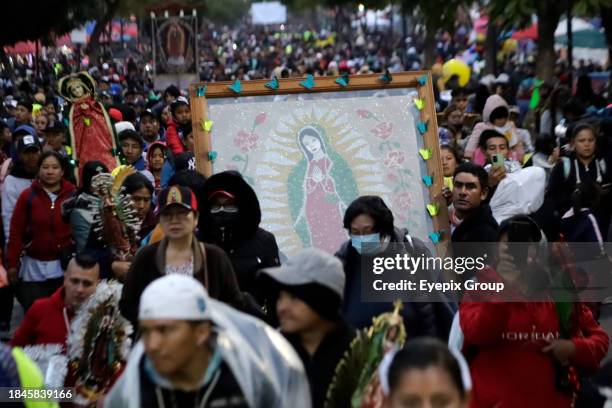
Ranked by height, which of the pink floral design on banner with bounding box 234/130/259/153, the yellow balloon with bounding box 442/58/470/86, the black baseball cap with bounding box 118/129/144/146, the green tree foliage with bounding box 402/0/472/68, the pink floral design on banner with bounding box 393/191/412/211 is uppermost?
the green tree foliage with bounding box 402/0/472/68

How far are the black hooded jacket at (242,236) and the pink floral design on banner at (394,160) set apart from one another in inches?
58.7

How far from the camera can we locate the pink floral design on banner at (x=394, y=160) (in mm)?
8953

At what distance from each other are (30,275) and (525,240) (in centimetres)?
500

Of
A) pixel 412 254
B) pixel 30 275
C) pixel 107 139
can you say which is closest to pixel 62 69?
pixel 107 139

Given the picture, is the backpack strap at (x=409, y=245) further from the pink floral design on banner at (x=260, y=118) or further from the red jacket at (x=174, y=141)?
the red jacket at (x=174, y=141)

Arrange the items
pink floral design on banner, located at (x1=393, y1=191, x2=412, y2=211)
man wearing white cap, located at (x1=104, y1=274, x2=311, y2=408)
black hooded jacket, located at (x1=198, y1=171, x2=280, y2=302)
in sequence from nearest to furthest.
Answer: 1. man wearing white cap, located at (x1=104, y1=274, x2=311, y2=408)
2. black hooded jacket, located at (x1=198, y1=171, x2=280, y2=302)
3. pink floral design on banner, located at (x1=393, y1=191, x2=412, y2=211)

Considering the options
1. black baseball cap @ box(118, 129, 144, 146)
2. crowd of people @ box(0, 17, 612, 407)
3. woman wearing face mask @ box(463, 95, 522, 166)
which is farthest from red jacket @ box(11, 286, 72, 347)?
woman wearing face mask @ box(463, 95, 522, 166)

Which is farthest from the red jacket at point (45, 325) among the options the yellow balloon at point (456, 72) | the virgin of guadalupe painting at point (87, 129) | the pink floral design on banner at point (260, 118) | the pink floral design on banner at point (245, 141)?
the yellow balloon at point (456, 72)

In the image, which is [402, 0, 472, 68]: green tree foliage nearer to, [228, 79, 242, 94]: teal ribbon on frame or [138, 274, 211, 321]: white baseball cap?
[228, 79, 242, 94]: teal ribbon on frame

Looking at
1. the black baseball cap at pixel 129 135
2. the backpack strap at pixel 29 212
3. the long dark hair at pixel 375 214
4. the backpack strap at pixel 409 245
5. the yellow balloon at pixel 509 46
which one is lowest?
the backpack strap at pixel 409 245

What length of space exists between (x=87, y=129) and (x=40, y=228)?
2659mm

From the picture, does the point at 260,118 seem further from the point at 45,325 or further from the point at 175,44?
the point at 175,44

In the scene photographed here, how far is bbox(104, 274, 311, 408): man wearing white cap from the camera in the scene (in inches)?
161

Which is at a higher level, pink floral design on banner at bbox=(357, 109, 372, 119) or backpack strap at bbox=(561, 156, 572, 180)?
pink floral design on banner at bbox=(357, 109, 372, 119)
